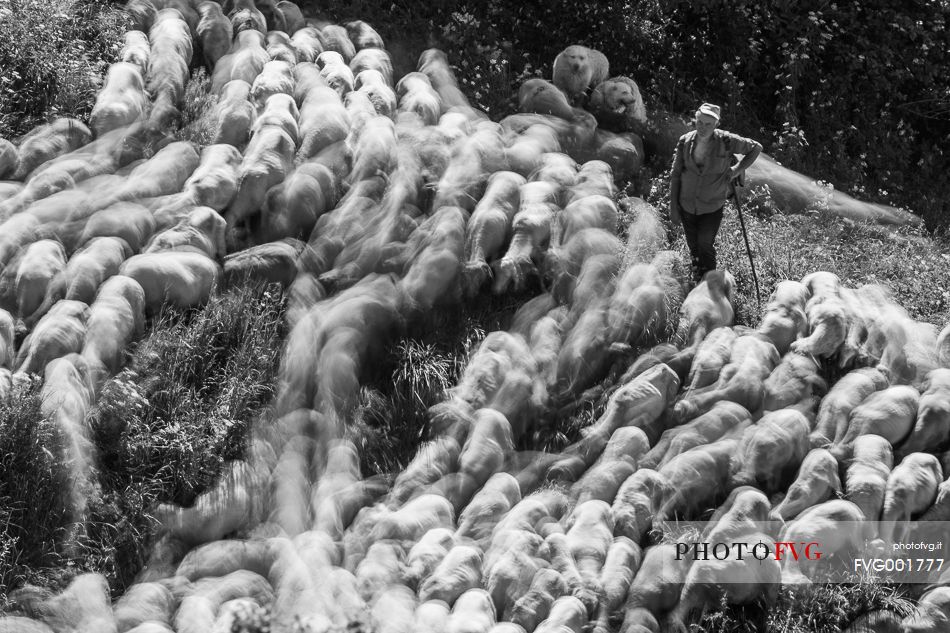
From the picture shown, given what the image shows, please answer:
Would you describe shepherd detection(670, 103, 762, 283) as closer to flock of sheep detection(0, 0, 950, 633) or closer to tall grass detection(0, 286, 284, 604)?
flock of sheep detection(0, 0, 950, 633)

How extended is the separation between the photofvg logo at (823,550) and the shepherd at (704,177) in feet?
7.59

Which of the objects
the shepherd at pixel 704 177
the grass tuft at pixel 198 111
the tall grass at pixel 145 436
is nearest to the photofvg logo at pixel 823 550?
the shepherd at pixel 704 177

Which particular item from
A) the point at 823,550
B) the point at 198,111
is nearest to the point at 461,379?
the point at 823,550

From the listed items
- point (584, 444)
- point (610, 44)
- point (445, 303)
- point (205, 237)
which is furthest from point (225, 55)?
point (584, 444)

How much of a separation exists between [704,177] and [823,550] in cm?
267

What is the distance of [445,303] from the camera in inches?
274

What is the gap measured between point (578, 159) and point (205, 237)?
3.29 m

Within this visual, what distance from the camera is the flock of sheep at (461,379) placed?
5172 millimetres

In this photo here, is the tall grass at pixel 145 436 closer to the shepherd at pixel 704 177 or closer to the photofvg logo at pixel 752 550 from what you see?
the photofvg logo at pixel 752 550

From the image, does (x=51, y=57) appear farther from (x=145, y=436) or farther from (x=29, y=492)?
(x=29, y=492)

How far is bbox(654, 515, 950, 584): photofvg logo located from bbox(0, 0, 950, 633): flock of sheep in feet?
0.07

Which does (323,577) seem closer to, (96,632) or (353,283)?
(96,632)

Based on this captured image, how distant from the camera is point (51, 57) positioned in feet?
26.5

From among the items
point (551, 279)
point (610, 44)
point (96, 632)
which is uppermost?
point (610, 44)
